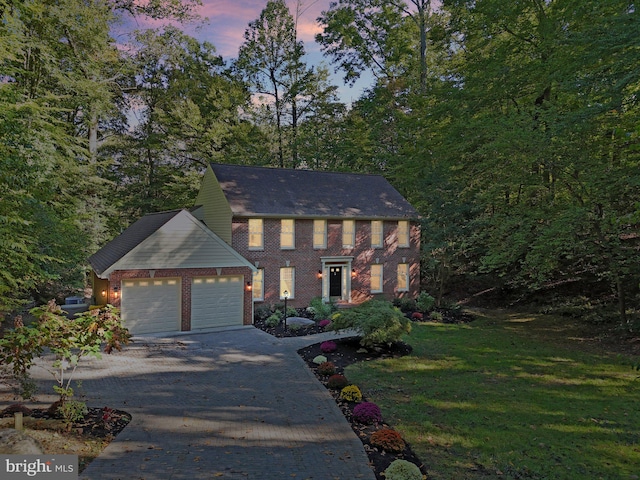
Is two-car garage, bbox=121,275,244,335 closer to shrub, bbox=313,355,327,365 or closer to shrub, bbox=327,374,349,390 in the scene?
shrub, bbox=313,355,327,365

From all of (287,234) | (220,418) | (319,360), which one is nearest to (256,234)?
(287,234)

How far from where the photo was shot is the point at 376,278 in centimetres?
2458

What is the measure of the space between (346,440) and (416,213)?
19328 mm

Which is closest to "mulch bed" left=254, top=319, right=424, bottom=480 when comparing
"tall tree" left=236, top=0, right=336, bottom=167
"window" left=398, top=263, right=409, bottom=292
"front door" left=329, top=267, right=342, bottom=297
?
"window" left=398, top=263, right=409, bottom=292

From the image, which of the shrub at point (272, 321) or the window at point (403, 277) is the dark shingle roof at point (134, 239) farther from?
the window at point (403, 277)

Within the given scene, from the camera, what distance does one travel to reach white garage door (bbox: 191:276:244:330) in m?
16.9

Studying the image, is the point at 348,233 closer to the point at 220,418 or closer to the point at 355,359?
the point at 355,359

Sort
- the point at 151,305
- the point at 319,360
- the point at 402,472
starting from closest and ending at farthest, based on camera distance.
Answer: the point at 402,472 → the point at 319,360 → the point at 151,305

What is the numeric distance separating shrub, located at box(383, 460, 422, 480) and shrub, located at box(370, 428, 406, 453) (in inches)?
35.5

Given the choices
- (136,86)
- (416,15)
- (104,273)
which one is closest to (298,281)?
(104,273)

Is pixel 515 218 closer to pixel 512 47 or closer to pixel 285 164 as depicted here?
pixel 512 47

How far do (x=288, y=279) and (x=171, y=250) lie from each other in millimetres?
7405

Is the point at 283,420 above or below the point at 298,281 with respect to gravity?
below

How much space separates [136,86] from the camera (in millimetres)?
31234
